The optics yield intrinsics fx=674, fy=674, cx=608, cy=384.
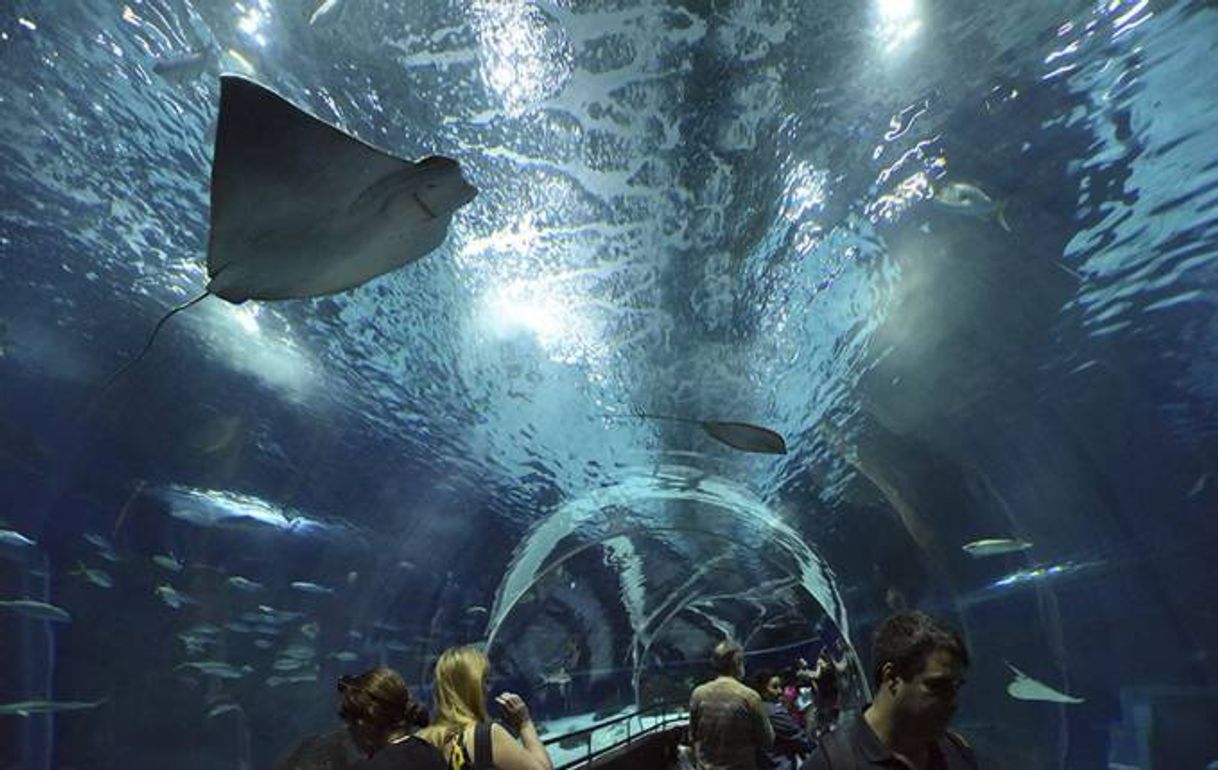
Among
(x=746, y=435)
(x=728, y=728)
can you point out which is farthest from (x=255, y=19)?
(x=728, y=728)

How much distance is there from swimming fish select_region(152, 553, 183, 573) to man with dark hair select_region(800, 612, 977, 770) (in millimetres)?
12867

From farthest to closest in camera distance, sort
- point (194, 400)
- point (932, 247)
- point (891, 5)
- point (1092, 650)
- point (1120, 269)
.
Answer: point (1092, 650), point (194, 400), point (1120, 269), point (932, 247), point (891, 5)

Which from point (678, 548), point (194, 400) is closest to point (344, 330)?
point (194, 400)

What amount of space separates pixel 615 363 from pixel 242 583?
30.4 feet

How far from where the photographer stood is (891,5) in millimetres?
3895

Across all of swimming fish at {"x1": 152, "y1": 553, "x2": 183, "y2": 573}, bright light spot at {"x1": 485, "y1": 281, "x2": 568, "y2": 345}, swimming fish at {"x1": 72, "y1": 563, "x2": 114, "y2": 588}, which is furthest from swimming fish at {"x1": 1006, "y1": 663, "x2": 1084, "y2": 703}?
swimming fish at {"x1": 72, "y1": 563, "x2": 114, "y2": 588}

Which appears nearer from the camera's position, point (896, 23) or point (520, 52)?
point (896, 23)

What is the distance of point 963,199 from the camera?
529 cm

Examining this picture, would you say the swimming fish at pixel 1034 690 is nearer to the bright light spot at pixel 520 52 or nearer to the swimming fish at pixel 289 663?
the bright light spot at pixel 520 52

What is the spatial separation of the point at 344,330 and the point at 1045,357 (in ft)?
28.1

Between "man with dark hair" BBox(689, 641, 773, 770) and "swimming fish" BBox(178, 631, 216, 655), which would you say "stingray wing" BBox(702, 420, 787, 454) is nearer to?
"man with dark hair" BBox(689, 641, 773, 770)

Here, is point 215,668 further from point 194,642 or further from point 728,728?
point 728,728

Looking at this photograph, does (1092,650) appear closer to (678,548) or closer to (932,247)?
(678,548)

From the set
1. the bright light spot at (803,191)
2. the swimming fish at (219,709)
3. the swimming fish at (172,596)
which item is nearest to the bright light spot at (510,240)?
the bright light spot at (803,191)
